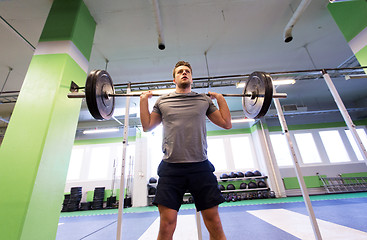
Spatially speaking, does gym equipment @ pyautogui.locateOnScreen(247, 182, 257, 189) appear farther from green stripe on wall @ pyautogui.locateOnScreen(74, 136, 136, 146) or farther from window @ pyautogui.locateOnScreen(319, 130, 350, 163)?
green stripe on wall @ pyautogui.locateOnScreen(74, 136, 136, 146)

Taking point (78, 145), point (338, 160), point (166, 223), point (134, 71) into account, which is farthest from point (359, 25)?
point (78, 145)

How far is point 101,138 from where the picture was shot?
785cm

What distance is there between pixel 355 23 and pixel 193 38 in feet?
8.81

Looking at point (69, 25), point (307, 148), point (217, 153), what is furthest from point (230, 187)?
point (69, 25)

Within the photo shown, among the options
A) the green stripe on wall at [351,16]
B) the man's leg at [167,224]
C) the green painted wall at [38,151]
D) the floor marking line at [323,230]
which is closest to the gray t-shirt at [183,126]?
the man's leg at [167,224]

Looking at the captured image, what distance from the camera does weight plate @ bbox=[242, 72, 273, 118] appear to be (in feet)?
4.71

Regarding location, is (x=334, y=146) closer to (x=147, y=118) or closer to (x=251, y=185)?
(x=251, y=185)

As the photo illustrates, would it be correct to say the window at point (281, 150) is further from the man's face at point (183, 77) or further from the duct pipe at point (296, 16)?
the man's face at point (183, 77)

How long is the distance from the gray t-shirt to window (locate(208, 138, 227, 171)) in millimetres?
6455

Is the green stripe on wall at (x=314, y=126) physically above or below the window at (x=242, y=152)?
above

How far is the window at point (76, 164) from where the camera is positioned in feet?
23.6

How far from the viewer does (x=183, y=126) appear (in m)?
1.01

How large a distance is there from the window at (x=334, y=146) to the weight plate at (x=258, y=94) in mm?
7419

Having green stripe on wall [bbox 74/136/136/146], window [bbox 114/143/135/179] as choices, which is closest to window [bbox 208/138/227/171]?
window [bbox 114/143/135/179]
